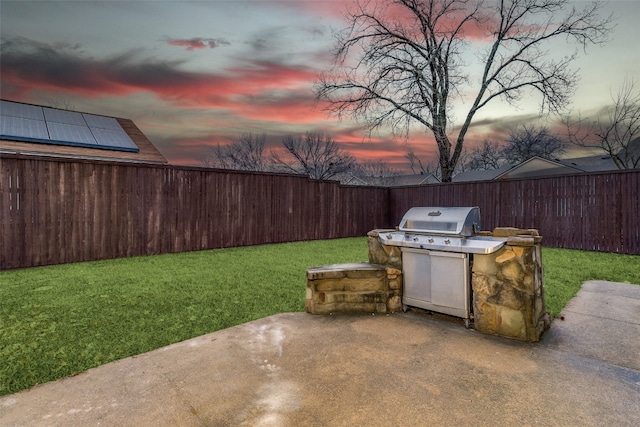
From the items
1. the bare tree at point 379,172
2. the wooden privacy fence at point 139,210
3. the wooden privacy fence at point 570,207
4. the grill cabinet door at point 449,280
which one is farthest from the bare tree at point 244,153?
the grill cabinet door at point 449,280

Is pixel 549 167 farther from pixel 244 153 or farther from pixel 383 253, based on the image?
pixel 244 153

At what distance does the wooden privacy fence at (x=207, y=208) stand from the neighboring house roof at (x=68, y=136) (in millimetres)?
3961

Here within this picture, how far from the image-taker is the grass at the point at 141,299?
2.51m

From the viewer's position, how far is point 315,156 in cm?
3042

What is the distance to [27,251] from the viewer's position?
607cm

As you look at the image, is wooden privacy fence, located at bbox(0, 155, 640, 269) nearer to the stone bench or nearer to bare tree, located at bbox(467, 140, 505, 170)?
the stone bench

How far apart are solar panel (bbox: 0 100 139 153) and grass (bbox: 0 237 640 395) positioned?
21.6 ft

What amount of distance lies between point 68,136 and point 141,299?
10.3 meters

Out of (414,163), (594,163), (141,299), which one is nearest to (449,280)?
(141,299)

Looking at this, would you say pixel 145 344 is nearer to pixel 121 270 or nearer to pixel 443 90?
pixel 121 270

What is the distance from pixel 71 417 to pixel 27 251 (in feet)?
20.4

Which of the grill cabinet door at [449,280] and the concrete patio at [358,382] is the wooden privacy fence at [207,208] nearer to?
the concrete patio at [358,382]

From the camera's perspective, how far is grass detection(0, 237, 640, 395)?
2510mm

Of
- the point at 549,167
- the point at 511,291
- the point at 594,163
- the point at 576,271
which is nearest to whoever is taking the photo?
the point at 511,291
